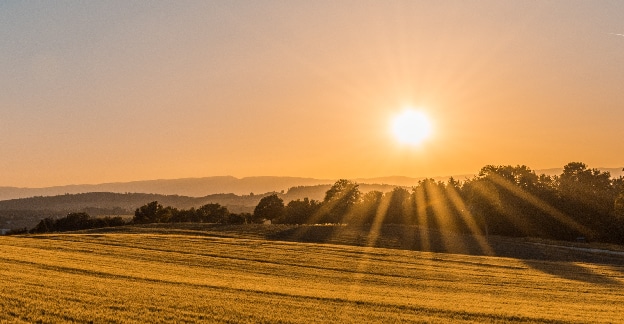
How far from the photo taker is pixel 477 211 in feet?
348

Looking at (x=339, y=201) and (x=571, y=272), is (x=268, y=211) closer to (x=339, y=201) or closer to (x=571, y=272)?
(x=339, y=201)

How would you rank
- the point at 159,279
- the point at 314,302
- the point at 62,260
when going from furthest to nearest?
→ the point at 62,260
the point at 159,279
the point at 314,302

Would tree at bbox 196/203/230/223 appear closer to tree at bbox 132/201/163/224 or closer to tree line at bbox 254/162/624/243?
tree at bbox 132/201/163/224

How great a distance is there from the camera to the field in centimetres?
2233

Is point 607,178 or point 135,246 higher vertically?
point 607,178

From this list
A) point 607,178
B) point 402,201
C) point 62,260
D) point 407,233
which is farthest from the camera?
point 607,178

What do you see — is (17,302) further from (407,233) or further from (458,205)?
(458,205)

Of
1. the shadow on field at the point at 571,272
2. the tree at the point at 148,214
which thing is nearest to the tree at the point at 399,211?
the shadow on field at the point at 571,272

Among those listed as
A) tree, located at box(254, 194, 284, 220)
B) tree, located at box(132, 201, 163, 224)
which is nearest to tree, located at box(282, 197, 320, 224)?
tree, located at box(254, 194, 284, 220)

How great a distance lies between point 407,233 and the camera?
8638 centimetres

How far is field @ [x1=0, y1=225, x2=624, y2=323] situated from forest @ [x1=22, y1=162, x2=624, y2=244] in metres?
39.0

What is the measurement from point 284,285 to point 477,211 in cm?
7990

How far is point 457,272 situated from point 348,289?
17361mm

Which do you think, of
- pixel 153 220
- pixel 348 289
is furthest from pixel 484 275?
pixel 153 220
